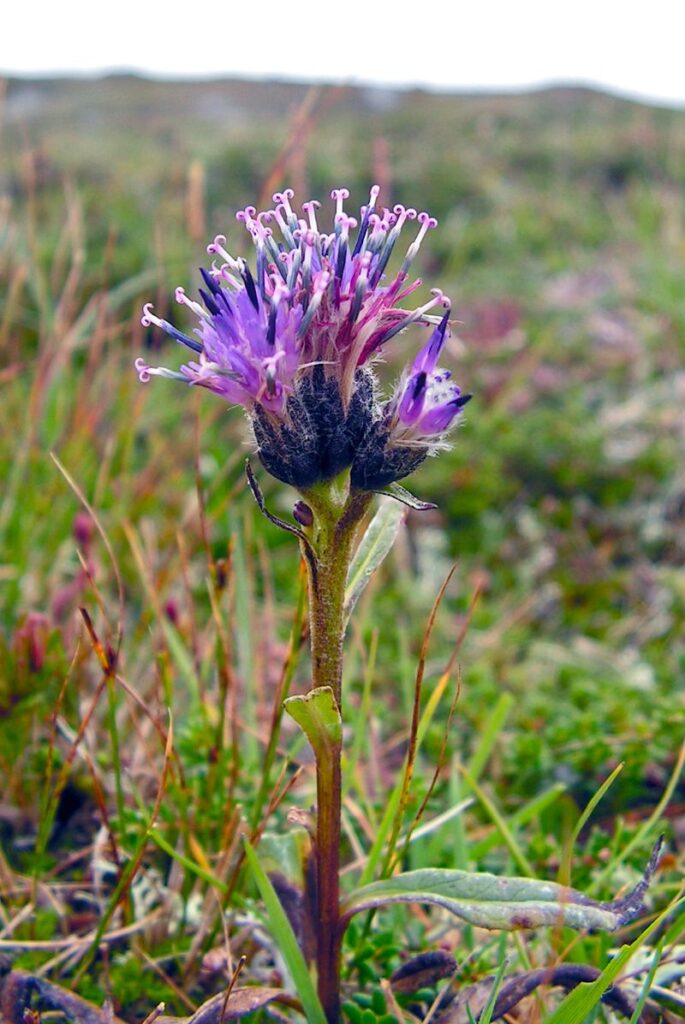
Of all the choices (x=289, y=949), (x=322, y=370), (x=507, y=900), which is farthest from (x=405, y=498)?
(x=289, y=949)

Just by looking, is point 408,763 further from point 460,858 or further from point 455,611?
point 455,611

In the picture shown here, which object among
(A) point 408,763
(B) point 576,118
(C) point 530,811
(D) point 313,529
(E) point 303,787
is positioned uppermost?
(B) point 576,118

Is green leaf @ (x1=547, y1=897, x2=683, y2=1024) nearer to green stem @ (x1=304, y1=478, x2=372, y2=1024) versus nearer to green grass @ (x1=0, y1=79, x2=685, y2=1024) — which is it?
green grass @ (x1=0, y1=79, x2=685, y2=1024)

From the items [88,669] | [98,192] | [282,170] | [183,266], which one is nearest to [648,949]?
[88,669]

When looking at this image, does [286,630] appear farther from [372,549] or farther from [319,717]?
[319,717]

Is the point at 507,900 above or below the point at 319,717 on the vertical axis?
below

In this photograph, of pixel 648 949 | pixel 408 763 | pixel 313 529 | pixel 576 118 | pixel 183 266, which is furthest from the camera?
pixel 576 118
